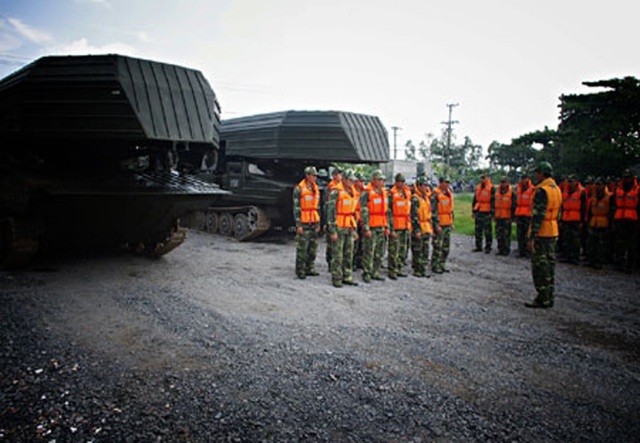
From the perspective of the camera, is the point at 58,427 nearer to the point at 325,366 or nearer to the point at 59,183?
the point at 325,366

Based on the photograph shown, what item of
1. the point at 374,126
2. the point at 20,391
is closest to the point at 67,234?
the point at 20,391

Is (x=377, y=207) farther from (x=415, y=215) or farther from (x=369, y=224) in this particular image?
(x=415, y=215)

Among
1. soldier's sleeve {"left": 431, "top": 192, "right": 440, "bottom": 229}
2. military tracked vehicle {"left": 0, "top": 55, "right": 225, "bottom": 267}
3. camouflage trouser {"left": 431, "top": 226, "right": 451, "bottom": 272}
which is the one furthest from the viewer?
soldier's sleeve {"left": 431, "top": 192, "right": 440, "bottom": 229}

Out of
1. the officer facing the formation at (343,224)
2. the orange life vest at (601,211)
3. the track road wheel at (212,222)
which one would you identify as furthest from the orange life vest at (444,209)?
the track road wheel at (212,222)

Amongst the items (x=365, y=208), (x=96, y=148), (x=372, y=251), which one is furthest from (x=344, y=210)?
(x=96, y=148)

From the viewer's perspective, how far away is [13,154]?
5957 mm

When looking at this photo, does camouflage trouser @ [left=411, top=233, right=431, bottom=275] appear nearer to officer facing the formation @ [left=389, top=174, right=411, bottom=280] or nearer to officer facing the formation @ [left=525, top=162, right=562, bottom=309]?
officer facing the formation @ [left=389, top=174, right=411, bottom=280]

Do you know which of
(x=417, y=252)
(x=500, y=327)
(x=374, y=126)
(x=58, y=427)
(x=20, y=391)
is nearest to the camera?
(x=58, y=427)

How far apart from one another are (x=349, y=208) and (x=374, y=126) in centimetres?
497

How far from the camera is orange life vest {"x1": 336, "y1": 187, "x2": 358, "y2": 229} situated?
631 cm

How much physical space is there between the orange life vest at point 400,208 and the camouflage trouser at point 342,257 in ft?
3.28

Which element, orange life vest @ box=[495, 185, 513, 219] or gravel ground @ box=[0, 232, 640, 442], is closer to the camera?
gravel ground @ box=[0, 232, 640, 442]

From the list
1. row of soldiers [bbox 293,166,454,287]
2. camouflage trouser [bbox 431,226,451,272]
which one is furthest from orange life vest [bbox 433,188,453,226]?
camouflage trouser [bbox 431,226,451,272]

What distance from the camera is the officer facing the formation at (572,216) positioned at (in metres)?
8.52
